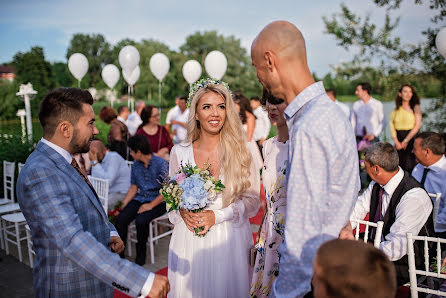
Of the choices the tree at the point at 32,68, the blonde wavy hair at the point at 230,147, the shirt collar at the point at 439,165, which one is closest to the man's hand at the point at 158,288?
the blonde wavy hair at the point at 230,147

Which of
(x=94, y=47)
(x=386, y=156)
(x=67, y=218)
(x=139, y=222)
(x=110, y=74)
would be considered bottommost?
(x=139, y=222)

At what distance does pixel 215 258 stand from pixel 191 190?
0.68m

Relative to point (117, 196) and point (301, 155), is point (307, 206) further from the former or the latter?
point (117, 196)

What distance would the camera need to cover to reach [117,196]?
5.44 metres

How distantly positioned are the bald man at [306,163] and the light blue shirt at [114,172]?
4.51 meters

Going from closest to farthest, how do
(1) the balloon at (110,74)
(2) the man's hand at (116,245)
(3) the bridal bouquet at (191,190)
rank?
(2) the man's hand at (116,245), (3) the bridal bouquet at (191,190), (1) the balloon at (110,74)

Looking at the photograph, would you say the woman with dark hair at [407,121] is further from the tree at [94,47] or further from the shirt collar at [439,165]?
the tree at [94,47]

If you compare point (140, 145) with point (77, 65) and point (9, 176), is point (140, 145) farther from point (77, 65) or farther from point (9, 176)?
point (77, 65)

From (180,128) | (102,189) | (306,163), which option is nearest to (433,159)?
(306,163)

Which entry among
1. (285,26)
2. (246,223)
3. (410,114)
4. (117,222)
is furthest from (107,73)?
(285,26)

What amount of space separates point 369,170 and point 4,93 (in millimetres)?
29665

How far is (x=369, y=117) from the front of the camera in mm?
8273

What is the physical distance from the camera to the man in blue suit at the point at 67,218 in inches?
62.2

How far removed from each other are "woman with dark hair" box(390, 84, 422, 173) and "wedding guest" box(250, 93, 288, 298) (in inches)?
241
